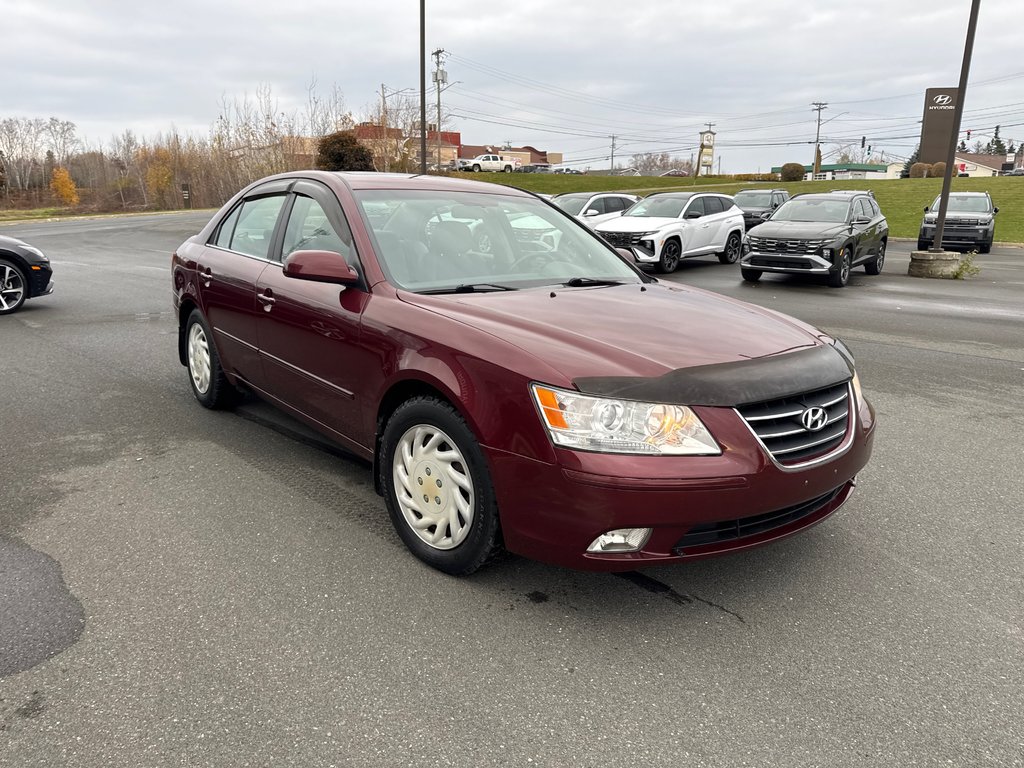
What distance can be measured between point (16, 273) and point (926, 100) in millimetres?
66853

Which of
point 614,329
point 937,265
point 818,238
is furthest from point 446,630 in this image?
point 937,265

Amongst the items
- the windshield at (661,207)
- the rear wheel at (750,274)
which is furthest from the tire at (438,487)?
the windshield at (661,207)

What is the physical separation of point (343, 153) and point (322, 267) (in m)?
34.6

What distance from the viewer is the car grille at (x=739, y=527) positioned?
8.63 feet

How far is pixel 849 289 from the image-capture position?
44.8 ft

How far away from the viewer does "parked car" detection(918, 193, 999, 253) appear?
20.6 m

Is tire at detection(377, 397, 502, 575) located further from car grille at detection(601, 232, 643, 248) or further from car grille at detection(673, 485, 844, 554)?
car grille at detection(601, 232, 643, 248)

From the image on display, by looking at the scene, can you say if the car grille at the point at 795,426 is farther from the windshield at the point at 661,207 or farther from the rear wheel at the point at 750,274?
the windshield at the point at 661,207

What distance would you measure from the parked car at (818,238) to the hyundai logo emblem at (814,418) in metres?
11.5

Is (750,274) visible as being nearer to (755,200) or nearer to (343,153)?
(755,200)

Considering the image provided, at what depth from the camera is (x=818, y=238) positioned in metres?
13.4

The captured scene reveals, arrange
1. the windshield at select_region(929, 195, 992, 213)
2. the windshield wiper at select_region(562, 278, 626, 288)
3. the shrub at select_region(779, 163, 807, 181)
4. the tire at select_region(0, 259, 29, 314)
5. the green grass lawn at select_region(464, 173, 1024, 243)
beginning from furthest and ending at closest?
the shrub at select_region(779, 163, 807, 181)
the green grass lawn at select_region(464, 173, 1024, 243)
the windshield at select_region(929, 195, 992, 213)
the tire at select_region(0, 259, 29, 314)
the windshield wiper at select_region(562, 278, 626, 288)

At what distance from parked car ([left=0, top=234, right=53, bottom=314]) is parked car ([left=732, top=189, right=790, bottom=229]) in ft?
66.0

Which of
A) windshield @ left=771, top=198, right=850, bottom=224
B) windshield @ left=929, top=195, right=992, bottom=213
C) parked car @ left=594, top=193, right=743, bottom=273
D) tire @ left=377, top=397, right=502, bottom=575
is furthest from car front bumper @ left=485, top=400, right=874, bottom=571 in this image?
windshield @ left=929, top=195, right=992, bottom=213
